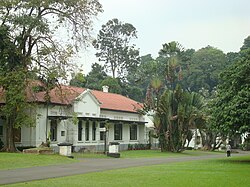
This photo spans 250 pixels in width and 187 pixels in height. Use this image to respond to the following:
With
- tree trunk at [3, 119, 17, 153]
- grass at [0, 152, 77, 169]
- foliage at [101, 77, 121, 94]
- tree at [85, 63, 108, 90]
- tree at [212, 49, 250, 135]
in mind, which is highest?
tree at [85, 63, 108, 90]

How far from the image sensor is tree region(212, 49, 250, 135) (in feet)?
93.8

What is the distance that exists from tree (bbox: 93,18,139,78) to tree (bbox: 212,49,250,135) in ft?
186

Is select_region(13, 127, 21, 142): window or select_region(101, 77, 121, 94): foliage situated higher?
select_region(101, 77, 121, 94): foliage

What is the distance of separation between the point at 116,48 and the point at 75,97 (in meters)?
45.9

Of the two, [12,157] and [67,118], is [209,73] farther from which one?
[12,157]

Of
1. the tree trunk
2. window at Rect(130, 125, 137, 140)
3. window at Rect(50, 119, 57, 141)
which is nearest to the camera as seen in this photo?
the tree trunk

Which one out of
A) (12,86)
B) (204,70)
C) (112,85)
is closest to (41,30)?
(12,86)

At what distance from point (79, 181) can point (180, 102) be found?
29879 mm

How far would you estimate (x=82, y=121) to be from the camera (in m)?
46.2

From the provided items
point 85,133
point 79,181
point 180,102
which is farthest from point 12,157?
point 180,102

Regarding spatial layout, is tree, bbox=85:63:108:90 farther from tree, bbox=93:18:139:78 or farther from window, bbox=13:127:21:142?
window, bbox=13:127:21:142

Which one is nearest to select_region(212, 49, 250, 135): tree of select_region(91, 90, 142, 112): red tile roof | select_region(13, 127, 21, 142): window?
select_region(13, 127, 21, 142): window

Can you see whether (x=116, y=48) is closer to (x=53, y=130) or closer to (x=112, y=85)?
(x=112, y=85)

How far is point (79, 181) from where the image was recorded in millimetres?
17453
